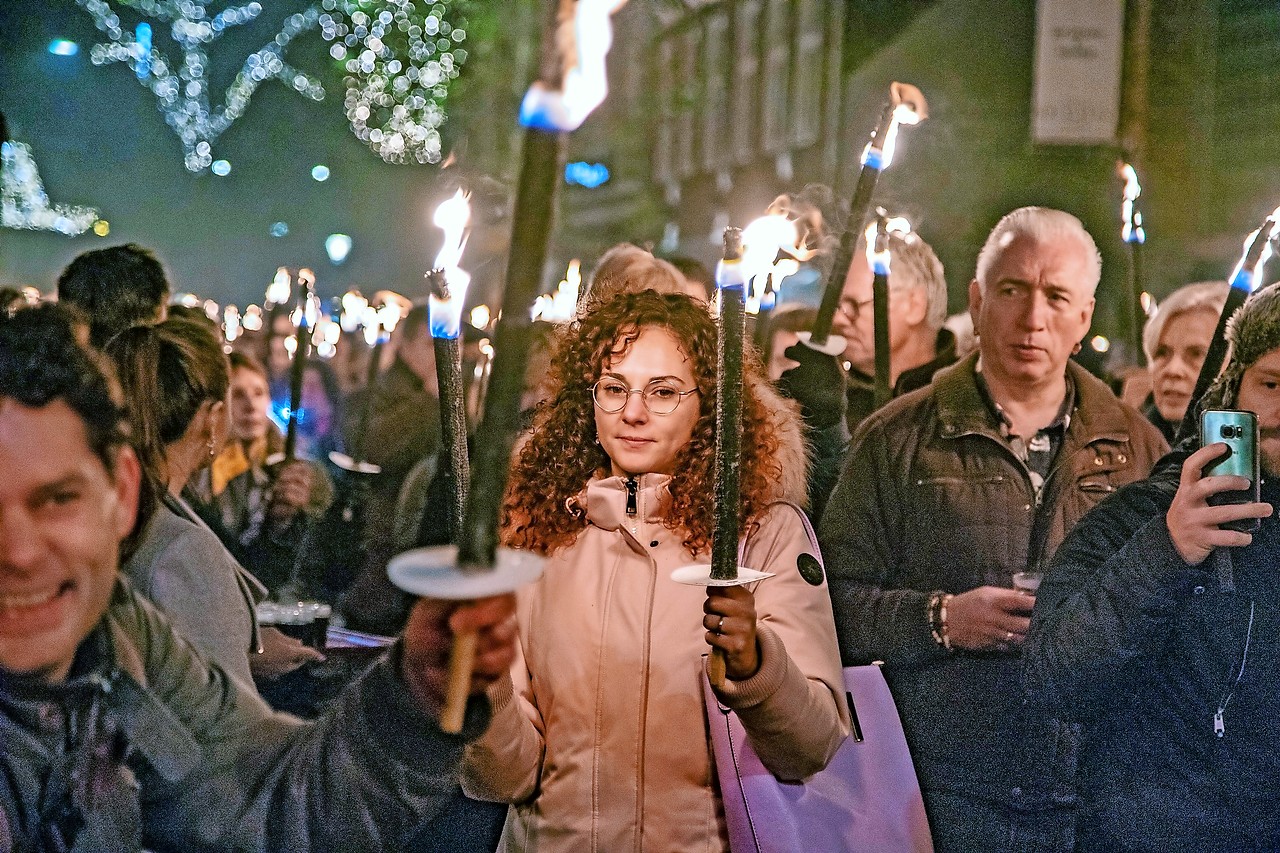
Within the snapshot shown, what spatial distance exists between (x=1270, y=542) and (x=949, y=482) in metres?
0.85

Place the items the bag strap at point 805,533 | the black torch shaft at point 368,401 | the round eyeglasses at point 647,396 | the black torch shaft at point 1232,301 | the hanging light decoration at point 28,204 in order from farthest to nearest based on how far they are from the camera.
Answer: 1. the black torch shaft at point 368,401
2. the hanging light decoration at point 28,204
3. the black torch shaft at point 1232,301
4. the round eyeglasses at point 647,396
5. the bag strap at point 805,533

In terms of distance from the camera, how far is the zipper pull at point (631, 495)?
2.53 metres

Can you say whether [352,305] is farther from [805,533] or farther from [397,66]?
[805,533]

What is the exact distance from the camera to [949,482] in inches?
136

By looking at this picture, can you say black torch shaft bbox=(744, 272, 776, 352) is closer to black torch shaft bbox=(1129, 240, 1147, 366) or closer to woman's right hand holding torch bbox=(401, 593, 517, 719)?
black torch shaft bbox=(1129, 240, 1147, 366)

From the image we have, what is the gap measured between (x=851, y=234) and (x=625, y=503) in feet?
4.58

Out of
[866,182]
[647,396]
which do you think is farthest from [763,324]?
[647,396]

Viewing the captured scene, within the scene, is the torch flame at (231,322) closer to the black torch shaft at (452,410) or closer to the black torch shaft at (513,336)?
the black torch shaft at (452,410)

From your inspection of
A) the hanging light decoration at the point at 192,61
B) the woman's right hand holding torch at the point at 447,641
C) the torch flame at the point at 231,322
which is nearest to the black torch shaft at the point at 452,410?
the woman's right hand holding torch at the point at 447,641

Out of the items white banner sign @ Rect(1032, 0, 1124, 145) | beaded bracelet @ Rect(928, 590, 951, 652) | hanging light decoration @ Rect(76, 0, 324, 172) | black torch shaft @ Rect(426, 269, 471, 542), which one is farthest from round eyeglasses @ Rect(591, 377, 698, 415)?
white banner sign @ Rect(1032, 0, 1124, 145)

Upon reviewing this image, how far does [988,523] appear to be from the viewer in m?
3.39

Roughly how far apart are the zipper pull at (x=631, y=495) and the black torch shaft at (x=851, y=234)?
1271 mm

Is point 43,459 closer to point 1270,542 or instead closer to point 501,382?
point 501,382

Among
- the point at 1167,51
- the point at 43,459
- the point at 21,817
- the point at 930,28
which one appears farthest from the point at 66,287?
the point at 1167,51
